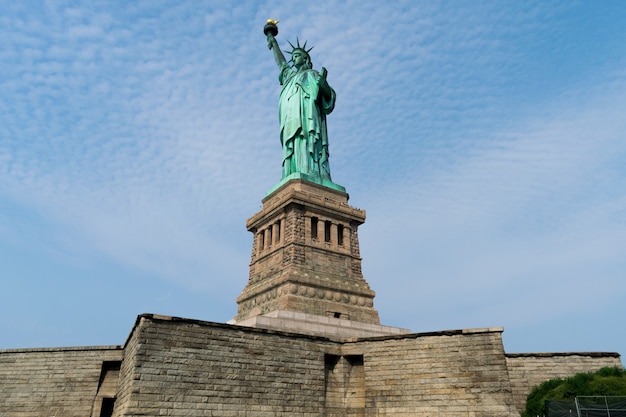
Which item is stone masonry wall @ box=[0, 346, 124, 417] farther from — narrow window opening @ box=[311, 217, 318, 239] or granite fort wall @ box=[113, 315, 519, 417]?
narrow window opening @ box=[311, 217, 318, 239]

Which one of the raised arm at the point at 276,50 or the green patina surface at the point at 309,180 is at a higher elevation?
the raised arm at the point at 276,50

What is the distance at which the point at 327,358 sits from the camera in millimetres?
18062

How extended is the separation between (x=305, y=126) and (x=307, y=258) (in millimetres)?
9280

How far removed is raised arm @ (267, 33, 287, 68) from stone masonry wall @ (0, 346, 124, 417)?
25.2m

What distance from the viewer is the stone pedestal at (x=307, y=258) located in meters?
26.3

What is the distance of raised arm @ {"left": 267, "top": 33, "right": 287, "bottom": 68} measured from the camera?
37.0 m

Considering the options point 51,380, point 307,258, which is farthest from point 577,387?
point 51,380

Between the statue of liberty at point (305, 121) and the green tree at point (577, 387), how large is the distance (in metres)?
17.7

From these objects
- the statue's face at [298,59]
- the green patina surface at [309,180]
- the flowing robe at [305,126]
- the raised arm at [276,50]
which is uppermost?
the raised arm at [276,50]

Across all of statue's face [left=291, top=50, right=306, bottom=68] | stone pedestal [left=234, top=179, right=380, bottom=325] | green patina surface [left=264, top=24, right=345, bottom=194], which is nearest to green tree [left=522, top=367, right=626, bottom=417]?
stone pedestal [left=234, top=179, right=380, bottom=325]

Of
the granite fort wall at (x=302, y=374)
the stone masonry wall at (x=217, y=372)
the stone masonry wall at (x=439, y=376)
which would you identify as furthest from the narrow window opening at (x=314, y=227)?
the stone masonry wall at (x=439, y=376)

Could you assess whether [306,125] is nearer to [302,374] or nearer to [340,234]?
[340,234]

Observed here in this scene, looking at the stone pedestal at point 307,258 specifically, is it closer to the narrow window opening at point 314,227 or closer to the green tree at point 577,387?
the narrow window opening at point 314,227

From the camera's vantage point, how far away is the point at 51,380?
18.2 m
